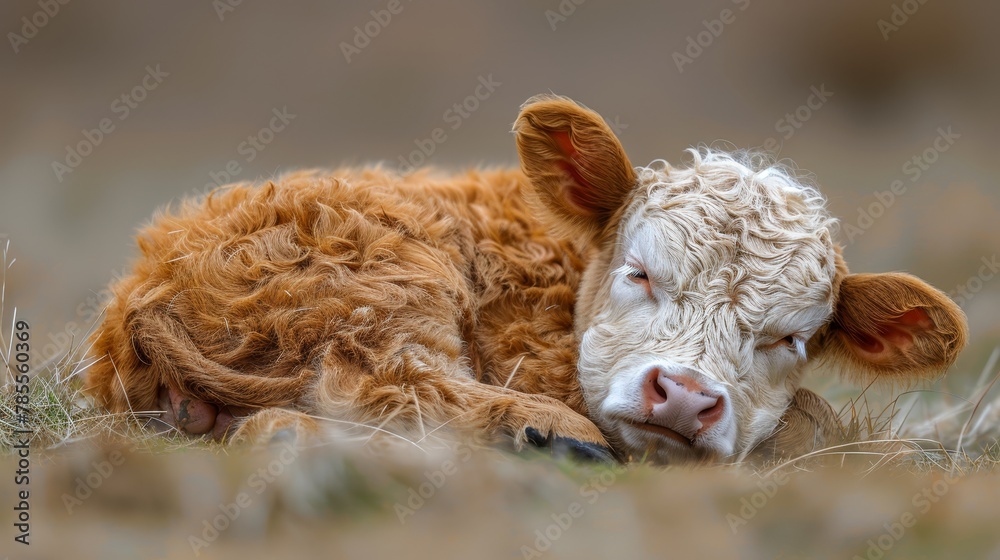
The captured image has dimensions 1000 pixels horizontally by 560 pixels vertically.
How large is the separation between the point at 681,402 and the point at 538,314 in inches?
53.3

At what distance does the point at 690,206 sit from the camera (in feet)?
16.1

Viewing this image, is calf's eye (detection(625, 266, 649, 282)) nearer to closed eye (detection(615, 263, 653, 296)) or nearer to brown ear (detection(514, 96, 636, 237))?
closed eye (detection(615, 263, 653, 296))

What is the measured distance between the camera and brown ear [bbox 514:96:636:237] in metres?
5.09

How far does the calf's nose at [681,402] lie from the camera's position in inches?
166

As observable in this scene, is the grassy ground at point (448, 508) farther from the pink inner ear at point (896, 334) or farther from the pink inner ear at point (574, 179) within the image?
the pink inner ear at point (574, 179)

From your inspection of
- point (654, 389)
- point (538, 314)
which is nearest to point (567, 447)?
point (654, 389)

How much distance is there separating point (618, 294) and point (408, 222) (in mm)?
1253

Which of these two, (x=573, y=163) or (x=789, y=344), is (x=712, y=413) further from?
(x=573, y=163)

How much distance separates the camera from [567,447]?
169 inches

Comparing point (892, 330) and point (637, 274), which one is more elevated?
point (892, 330)

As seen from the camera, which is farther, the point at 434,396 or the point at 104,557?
the point at 434,396

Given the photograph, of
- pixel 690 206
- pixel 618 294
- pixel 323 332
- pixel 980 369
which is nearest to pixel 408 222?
pixel 323 332

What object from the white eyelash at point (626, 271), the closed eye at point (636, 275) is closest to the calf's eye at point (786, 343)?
the closed eye at point (636, 275)

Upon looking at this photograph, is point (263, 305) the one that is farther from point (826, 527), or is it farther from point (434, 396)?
point (826, 527)
